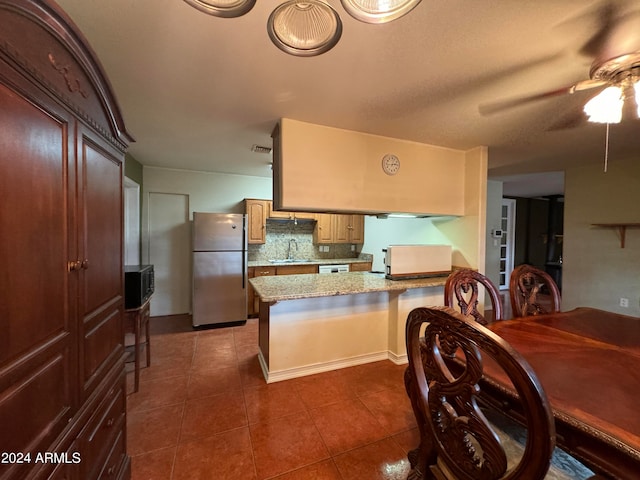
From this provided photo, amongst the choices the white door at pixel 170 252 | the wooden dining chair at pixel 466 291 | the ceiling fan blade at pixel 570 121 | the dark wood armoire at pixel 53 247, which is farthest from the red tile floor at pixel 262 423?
the ceiling fan blade at pixel 570 121

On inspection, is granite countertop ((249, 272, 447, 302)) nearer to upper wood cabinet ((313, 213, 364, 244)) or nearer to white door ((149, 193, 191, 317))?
upper wood cabinet ((313, 213, 364, 244))

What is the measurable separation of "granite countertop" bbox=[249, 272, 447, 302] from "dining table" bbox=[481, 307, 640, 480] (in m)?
1.01

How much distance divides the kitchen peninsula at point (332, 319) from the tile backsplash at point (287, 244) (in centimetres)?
191

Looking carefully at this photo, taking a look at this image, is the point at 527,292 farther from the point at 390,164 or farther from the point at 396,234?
the point at 396,234

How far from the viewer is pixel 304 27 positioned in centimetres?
104

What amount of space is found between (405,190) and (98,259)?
2.67 m

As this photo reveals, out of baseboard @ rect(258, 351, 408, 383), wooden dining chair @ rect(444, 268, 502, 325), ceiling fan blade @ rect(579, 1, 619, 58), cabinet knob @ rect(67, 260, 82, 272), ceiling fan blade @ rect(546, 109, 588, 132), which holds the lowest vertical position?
baseboard @ rect(258, 351, 408, 383)

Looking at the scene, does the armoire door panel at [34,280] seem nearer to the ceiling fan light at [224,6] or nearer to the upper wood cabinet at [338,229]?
the ceiling fan light at [224,6]

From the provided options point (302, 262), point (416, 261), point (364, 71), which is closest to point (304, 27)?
point (364, 71)

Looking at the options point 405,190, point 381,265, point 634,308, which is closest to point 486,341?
point 405,190

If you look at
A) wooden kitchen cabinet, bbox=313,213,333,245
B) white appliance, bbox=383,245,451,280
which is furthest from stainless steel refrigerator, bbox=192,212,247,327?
white appliance, bbox=383,245,451,280

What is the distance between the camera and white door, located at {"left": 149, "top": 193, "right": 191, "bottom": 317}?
13.4ft

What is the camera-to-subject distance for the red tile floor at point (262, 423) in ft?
5.03

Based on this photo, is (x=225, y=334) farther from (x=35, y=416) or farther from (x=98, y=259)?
(x=35, y=416)
